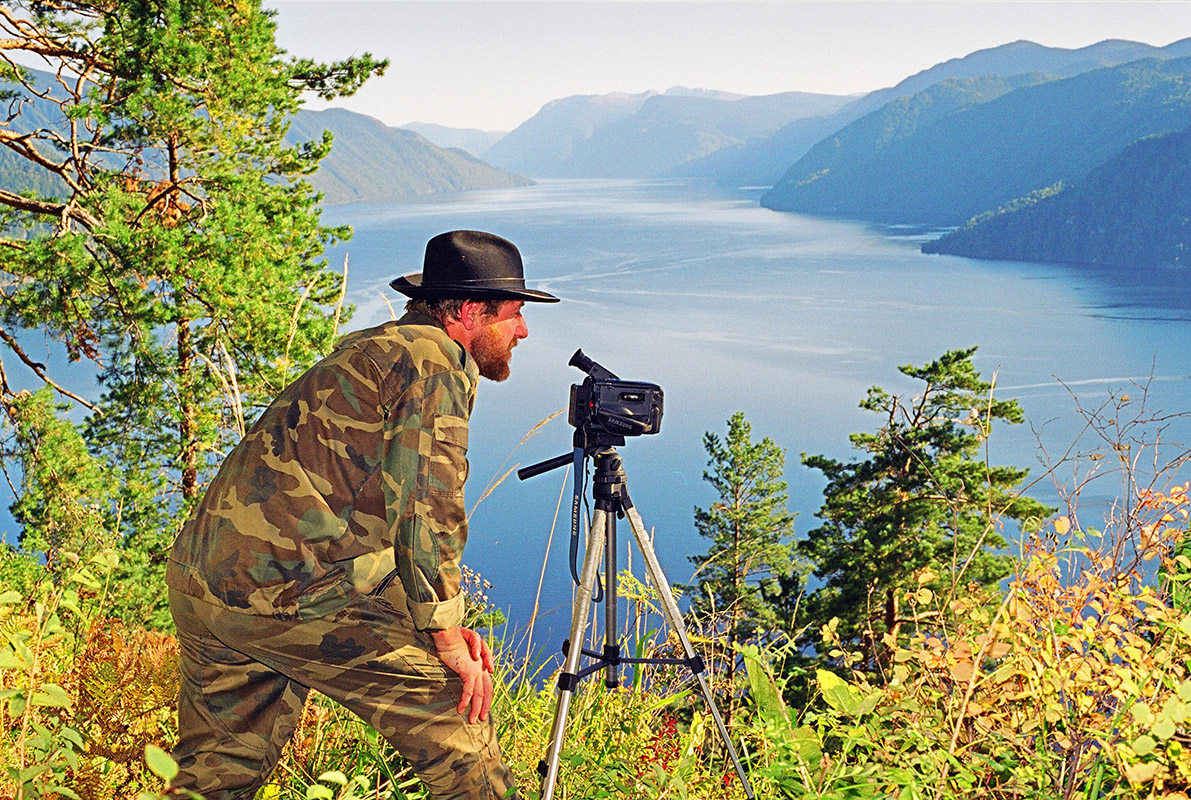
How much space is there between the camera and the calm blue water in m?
37.8

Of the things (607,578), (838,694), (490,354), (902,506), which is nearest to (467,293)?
(490,354)

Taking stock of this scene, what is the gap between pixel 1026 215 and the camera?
372ft

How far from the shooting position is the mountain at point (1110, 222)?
106m

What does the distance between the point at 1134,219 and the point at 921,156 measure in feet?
219

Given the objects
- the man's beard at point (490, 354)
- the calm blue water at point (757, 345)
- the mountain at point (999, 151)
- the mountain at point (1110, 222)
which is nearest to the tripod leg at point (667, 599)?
the man's beard at point (490, 354)

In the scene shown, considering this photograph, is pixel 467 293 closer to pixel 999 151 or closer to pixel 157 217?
pixel 157 217

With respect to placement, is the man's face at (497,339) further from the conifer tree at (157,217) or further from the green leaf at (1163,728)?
the conifer tree at (157,217)

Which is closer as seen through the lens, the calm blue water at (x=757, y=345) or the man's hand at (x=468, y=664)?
the man's hand at (x=468, y=664)

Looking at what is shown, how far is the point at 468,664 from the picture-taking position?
188cm

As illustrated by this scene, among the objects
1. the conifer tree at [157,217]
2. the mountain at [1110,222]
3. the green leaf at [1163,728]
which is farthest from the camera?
the mountain at [1110,222]

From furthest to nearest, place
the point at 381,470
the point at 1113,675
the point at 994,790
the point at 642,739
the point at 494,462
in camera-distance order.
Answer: the point at 494,462, the point at 642,739, the point at 994,790, the point at 1113,675, the point at 381,470

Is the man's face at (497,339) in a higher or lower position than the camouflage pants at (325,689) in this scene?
higher

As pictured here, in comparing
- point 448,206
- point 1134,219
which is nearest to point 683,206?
point 448,206

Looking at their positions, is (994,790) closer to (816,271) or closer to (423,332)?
(423,332)
